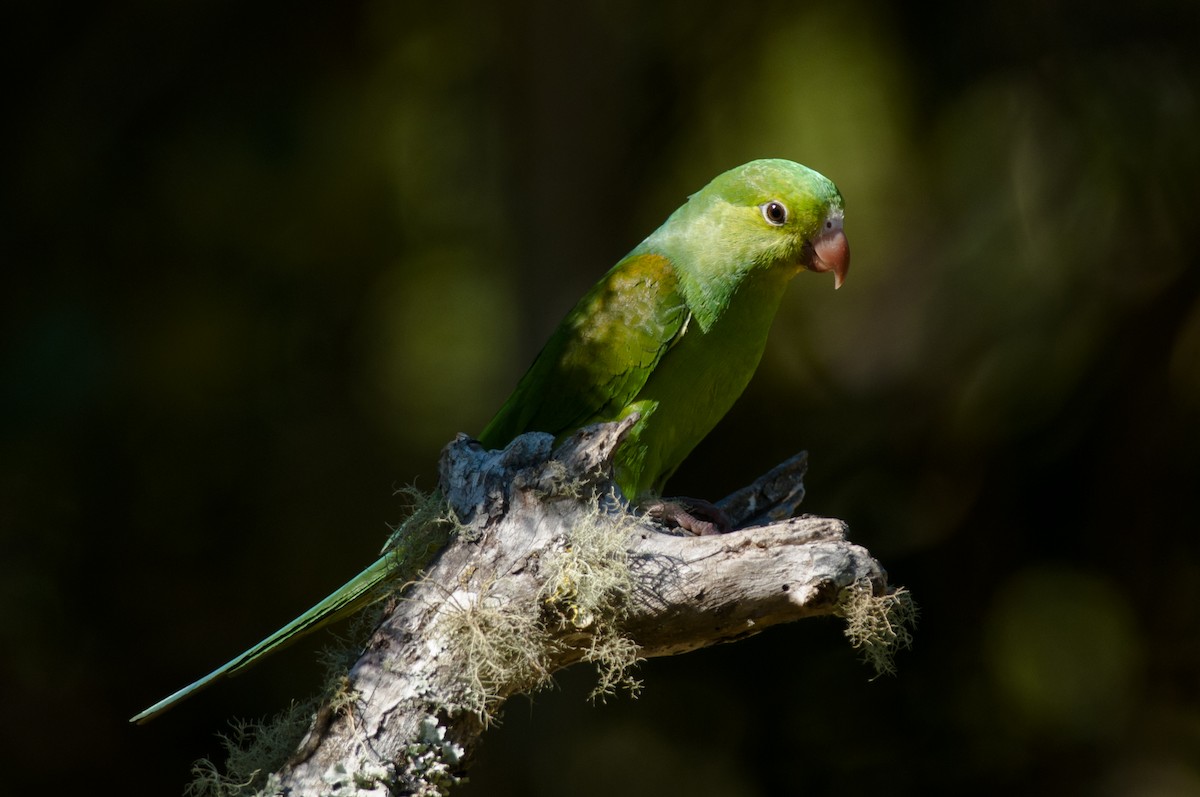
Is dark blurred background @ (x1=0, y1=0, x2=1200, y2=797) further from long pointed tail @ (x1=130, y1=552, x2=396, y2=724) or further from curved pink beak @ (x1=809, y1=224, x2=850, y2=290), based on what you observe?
long pointed tail @ (x1=130, y1=552, x2=396, y2=724)

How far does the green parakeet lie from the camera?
2.96 metres

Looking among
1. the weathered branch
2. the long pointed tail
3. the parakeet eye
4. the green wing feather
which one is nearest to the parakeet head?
the parakeet eye

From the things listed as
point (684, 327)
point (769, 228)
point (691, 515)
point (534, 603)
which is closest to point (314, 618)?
point (534, 603)

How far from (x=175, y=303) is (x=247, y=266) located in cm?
35

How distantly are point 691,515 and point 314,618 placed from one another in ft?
3.36

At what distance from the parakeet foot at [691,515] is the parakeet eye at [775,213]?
84 centimetres

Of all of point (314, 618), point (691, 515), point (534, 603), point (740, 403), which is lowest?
point (740, 403)

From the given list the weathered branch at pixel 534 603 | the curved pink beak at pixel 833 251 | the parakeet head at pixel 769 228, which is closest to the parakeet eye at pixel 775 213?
the parakeet head at pixel 769 228

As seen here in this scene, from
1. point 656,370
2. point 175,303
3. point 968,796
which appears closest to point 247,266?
point 175,303

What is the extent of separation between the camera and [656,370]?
9.78 ft

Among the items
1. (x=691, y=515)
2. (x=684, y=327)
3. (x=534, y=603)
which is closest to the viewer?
(x=534, y=603)

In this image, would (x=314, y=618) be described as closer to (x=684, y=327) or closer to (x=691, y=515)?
(x=691, y=515)

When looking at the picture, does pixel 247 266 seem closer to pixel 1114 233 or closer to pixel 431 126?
pixel 431 126

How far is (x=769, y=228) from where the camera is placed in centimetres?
306
